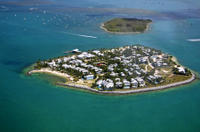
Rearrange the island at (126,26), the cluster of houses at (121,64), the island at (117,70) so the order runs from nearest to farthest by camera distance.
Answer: the island at (117,70)
the cluster of houses at (121,64)
the island at (126,26)

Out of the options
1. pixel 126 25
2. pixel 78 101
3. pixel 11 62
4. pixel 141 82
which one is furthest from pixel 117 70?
pixel 126 25

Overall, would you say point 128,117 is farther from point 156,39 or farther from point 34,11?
point 34,11

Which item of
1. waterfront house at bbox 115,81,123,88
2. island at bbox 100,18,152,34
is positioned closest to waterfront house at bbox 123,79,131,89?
waterfront house at bbox 115,81,123,88

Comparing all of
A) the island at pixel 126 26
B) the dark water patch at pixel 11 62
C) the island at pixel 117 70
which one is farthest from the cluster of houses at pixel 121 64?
the island at pixel 126 26

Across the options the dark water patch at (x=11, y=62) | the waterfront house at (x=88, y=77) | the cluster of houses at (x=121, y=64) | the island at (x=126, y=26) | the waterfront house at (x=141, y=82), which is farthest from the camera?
the island at (x=126, y=26)

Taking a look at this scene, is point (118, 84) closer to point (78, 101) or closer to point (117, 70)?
point (117, 70)

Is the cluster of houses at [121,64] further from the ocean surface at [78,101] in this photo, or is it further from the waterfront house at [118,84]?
the ocean surface at [78,101]

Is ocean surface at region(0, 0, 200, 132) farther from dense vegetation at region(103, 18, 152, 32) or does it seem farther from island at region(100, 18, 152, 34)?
dense vegetation at region(103, 18, 152, 32)
